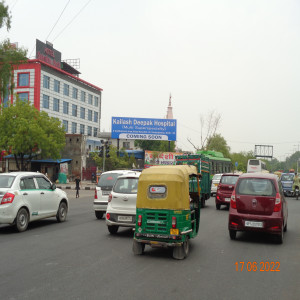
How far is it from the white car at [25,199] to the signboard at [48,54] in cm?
4657

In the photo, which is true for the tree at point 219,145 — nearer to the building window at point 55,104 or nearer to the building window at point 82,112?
the building window at point 82,112

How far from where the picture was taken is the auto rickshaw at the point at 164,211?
7.89 m

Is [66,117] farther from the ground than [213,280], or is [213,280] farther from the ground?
[66,117]

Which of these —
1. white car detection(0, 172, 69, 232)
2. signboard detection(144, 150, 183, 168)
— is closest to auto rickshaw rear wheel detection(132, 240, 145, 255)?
white car detection(0, 172, 69, 232)

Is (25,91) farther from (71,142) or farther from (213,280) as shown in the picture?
(213,280)

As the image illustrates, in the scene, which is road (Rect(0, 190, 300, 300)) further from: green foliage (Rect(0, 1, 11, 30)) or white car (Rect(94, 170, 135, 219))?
green foliage (Rect(0, 1, 11, 30))

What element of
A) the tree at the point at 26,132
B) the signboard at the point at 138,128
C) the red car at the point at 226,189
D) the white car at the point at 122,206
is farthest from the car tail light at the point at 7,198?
the signboard at the point at 138,128

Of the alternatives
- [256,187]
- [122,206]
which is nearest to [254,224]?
[256,187]

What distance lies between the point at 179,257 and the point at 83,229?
5086 mm

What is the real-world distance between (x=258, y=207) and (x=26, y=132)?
110ft

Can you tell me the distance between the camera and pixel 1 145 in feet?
129

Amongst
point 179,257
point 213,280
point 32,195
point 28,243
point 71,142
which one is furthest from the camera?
point 71,142

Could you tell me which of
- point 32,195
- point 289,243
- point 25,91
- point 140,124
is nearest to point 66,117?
point 25,91
